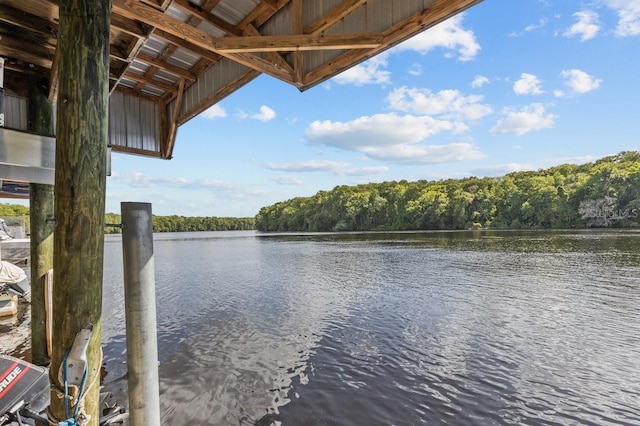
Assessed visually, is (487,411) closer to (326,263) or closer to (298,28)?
(298,28)

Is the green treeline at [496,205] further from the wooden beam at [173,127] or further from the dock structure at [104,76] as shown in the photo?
the wooden beam at [173,127]

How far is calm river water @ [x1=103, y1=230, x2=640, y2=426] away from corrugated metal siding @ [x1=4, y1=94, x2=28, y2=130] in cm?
455

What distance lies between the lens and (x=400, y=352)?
7625 millimetres

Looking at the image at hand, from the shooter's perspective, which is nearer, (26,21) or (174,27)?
(26,21)

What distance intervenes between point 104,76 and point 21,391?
302 centimetres

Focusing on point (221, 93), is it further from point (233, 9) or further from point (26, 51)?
point (26, 51)

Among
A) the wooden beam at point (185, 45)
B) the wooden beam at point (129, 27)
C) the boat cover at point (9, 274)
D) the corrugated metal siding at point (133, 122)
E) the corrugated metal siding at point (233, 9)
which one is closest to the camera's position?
the wooden beam at point (129, 27)

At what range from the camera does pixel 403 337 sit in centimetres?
855

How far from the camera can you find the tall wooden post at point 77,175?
194 centimetres

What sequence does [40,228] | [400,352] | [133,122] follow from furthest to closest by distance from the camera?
[400,352] < [133,122] < [40,228]

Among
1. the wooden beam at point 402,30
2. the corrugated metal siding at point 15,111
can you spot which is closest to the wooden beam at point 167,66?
the corrugated metal siding at point 15,111

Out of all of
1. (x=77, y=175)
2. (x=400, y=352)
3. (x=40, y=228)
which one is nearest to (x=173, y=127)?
(x=40, y=228)

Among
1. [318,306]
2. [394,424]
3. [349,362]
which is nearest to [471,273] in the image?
[318,306]

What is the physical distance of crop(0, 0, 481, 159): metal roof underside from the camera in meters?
3.17
